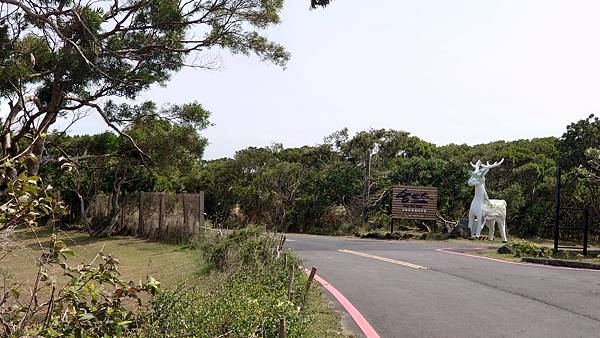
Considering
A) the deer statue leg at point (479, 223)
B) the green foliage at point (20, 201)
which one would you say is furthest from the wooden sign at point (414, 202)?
the green foliage at point (20, 201)

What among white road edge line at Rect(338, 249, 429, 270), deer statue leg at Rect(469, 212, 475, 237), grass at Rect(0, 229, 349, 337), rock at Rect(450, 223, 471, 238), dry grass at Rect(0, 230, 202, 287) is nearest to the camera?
grass at Rect(0, 229, 349, 337)

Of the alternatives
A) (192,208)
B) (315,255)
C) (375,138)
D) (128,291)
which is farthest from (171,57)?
(375,138)

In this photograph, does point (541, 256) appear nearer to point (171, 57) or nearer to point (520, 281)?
point (520, 281)

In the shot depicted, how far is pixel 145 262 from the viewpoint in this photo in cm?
1596

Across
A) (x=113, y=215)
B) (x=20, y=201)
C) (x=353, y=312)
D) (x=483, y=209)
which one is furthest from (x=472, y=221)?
(x=20, y=201)

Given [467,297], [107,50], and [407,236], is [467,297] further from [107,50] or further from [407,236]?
[407,236]

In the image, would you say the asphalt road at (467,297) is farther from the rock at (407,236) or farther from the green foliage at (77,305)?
the rock at (407,236)

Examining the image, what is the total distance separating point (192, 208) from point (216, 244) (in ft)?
25.2

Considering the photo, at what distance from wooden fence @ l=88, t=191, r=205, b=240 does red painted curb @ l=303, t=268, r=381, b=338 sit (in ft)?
25.1

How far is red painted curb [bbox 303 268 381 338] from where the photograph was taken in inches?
277

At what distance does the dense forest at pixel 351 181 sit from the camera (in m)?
28.8

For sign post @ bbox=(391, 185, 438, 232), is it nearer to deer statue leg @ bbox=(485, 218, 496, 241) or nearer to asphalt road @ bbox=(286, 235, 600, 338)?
deer statue leg @ bbox=(485, 218, 496, 241)

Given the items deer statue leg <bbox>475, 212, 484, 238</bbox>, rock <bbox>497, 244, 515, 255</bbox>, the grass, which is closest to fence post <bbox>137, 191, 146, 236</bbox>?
the grass

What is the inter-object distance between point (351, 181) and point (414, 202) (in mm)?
5664
